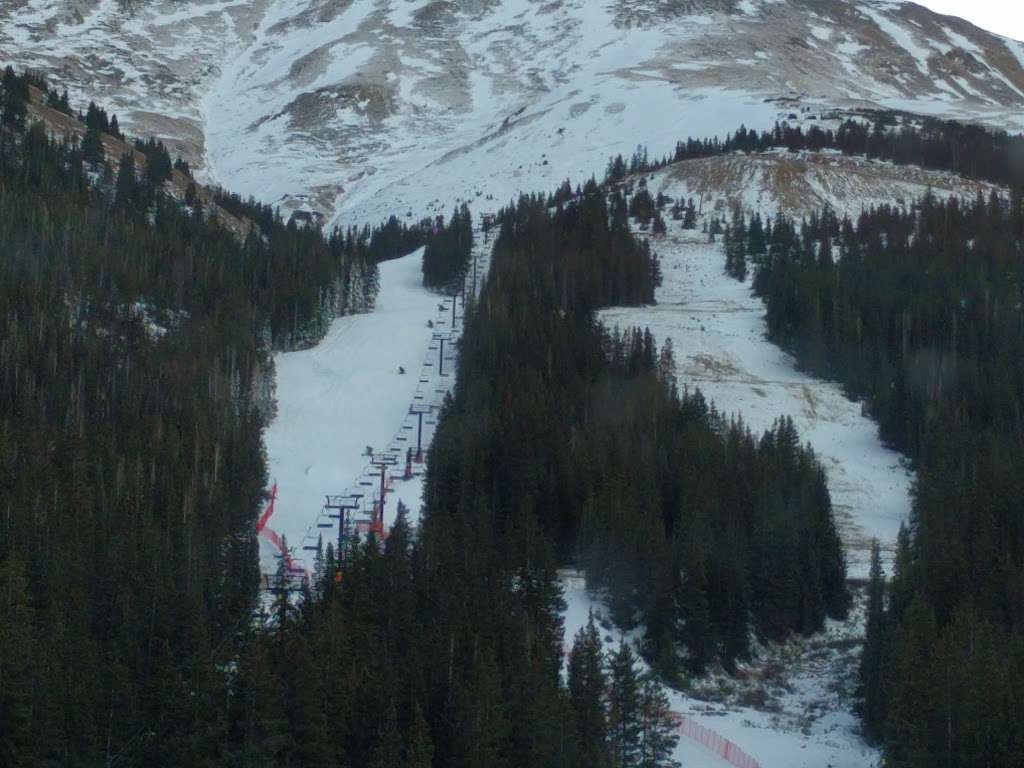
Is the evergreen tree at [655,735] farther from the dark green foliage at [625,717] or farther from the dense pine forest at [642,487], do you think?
the dense pine forest at [642,487]

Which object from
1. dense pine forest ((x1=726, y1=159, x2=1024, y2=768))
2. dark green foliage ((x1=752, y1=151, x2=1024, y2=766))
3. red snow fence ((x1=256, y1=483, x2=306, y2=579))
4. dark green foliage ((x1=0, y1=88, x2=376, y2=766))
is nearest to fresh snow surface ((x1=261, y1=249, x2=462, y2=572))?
red snow fence ((x1=256, y1=483, x2=306, y2=579))

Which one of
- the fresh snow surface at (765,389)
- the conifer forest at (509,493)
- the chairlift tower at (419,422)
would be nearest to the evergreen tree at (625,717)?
the conifer forest at (509,493)

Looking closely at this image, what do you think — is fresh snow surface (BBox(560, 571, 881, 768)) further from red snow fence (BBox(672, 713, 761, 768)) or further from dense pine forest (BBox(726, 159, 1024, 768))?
dense pine forest (BBox(726, 159, 1024, 768))

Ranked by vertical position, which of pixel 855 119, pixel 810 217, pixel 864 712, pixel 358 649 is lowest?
pixel 864 712

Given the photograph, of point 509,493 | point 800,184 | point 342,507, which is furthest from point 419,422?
point 800,184

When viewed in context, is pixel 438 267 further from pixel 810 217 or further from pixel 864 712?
pixel 864 712

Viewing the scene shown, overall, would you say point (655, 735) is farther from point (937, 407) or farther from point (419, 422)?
point (937, 407)

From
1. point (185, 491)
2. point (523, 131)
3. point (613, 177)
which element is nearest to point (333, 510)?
point (185, 491)
